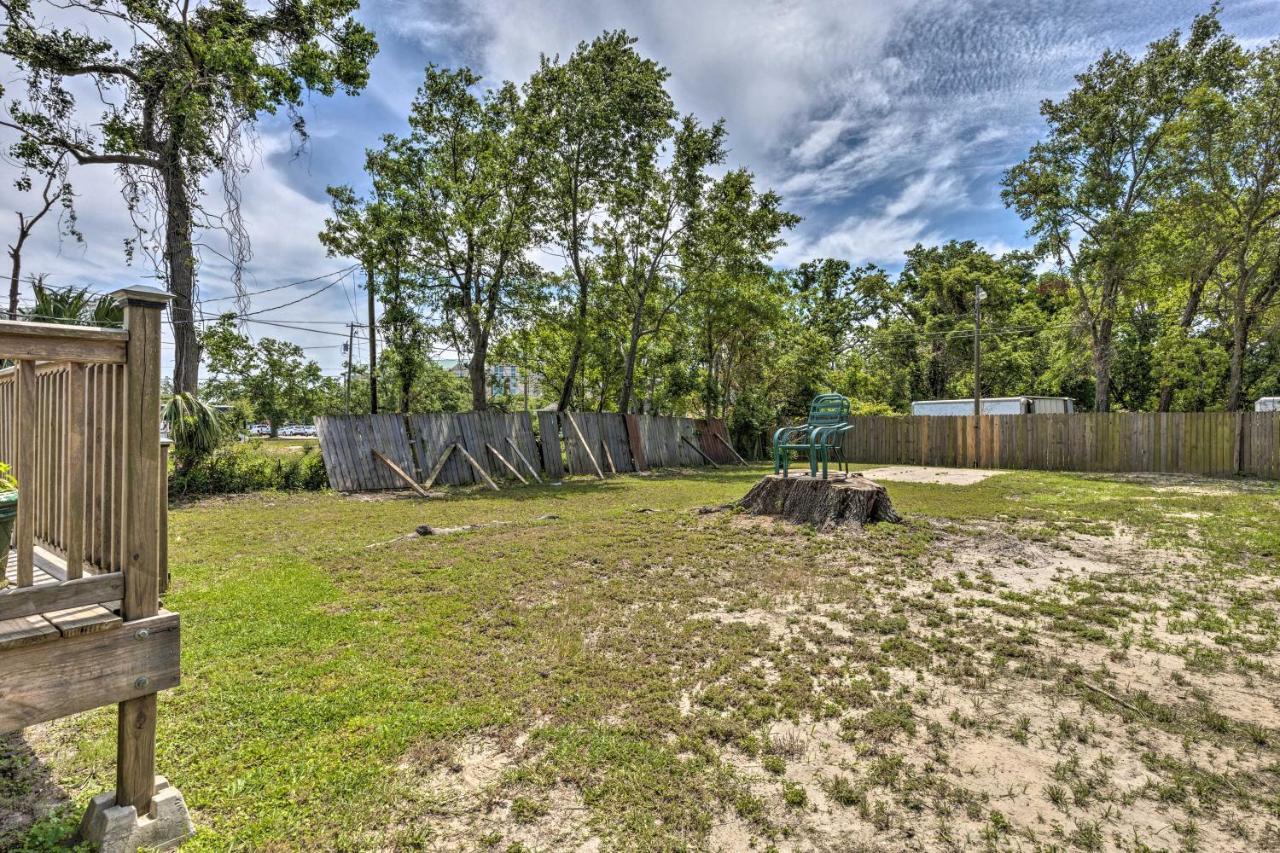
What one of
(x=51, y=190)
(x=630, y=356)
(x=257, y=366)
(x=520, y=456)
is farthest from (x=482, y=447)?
(x=51, y=190)

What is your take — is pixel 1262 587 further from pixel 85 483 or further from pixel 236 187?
pixel 236 187

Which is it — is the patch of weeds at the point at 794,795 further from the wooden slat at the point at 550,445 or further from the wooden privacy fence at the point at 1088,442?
the wooden privacy fence at the point at 1088,442

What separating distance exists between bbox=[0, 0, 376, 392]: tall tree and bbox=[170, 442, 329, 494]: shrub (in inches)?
48.9

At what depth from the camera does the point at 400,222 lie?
10.9 metres

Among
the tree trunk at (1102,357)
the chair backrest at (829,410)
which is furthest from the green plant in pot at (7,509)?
the tree trunk at (1102,357)

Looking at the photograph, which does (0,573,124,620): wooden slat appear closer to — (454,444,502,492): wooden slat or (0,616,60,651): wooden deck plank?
(0,616,60,651): wooden deck plank

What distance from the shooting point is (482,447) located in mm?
10820

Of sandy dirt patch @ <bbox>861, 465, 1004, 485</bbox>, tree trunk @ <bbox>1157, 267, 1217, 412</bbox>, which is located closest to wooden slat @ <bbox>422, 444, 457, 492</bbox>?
sandy dirt patch @ <bbox>861, 465, 1004, 485</bbox>

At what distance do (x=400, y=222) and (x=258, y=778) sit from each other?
11262 mm

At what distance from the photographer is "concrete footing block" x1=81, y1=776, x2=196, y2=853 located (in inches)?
56.2

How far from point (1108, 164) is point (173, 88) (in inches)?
757

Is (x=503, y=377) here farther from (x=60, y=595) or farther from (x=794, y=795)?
(x=794, y=795)

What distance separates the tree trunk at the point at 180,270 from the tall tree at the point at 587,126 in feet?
21.8

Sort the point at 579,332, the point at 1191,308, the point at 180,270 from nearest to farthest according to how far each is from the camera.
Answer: the point at 180,270
the point at 579,332
the point at 1191,308
